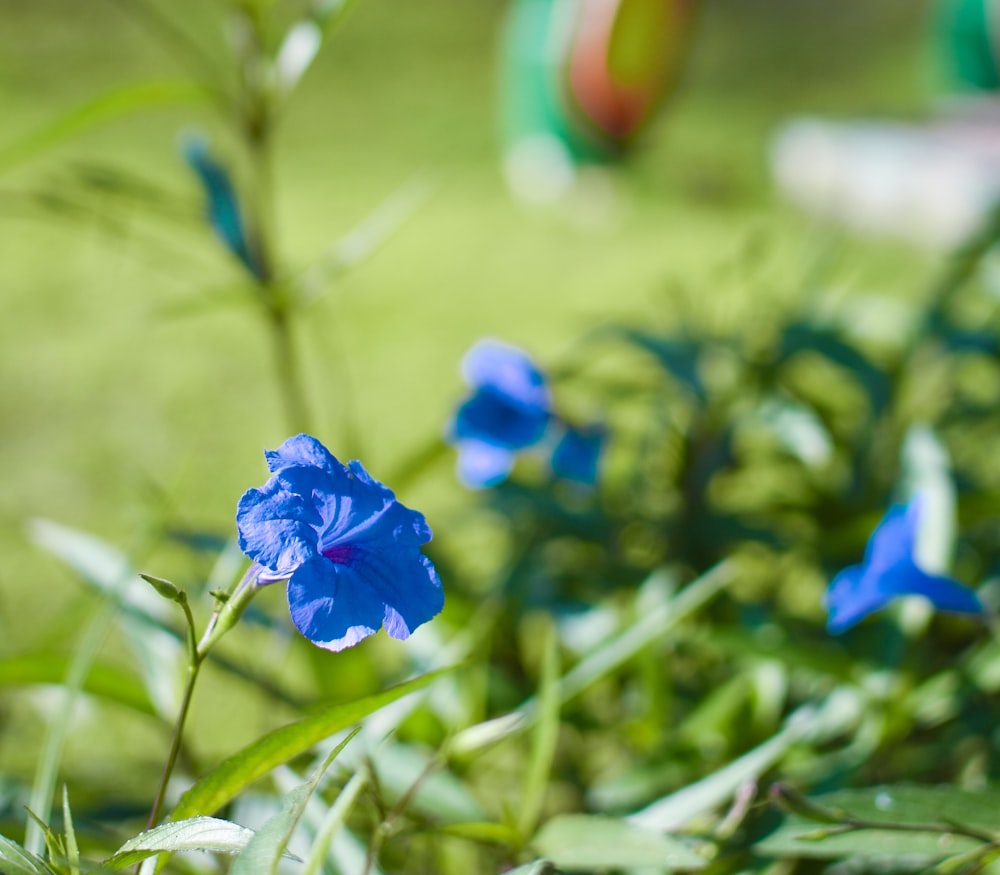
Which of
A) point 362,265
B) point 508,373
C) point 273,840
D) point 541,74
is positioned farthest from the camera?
point 541,74

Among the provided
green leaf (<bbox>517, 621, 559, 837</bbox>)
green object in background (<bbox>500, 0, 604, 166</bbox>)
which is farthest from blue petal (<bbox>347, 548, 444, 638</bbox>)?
green object in background (<bbox>500, 0, 604, 166</bbox>)

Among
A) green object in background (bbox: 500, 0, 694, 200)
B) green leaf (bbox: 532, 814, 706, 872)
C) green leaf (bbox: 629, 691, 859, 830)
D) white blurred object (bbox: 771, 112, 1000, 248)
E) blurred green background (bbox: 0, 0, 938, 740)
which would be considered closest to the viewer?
green leaf (bbox: 532, 814, 706, 872)

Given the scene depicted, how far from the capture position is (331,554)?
394 mm

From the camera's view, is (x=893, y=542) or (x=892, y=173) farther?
(x=892, y=173)

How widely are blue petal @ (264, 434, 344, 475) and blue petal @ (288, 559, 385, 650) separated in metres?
0.03

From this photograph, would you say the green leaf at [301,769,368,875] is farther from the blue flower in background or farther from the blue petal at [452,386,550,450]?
the blue flower in background

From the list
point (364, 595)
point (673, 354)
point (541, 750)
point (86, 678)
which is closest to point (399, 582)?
point (364, 595)

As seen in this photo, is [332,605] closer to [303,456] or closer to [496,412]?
[303,456]

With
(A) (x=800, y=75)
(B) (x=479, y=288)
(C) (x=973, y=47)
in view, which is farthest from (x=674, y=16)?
(A) (x=800, y=75)

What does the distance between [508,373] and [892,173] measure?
11.0 ft

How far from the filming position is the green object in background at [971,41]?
3639 millimetres

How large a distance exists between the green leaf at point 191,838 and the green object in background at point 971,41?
3.91 meters

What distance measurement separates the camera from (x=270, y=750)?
42 cm

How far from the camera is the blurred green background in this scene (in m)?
2.13
